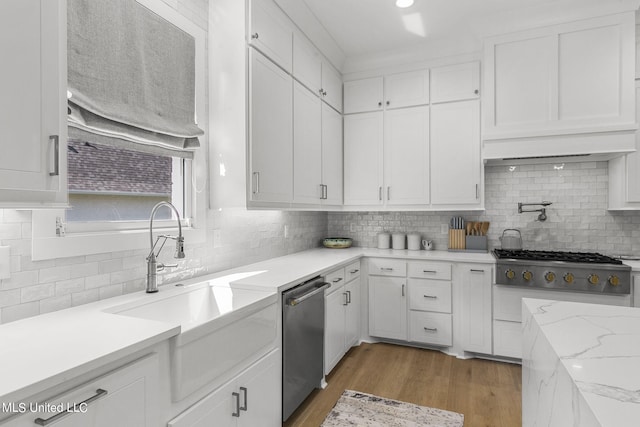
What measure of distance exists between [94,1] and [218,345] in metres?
1.69

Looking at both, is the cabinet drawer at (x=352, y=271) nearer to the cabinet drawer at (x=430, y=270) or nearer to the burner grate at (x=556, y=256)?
the cabinet drawer at (x=430, y=270)

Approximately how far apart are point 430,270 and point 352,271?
737 millimetres

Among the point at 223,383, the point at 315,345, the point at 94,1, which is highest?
the point at 94,1

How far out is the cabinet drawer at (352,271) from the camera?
310 centimetres

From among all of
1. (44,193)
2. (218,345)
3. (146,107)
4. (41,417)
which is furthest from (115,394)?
(146,107)

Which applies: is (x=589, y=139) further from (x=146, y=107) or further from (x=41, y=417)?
(x=41, y=417)

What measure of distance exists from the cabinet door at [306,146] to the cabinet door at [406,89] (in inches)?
33.7

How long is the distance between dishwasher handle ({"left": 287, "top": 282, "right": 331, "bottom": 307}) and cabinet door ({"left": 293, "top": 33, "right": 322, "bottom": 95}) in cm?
165

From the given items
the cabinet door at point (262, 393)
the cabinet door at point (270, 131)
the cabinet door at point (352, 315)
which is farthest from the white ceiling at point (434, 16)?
the cabinet door at point (262, 393)

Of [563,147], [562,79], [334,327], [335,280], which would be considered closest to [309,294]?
[335,280]

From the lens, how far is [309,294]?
7.52 feet

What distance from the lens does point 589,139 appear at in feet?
9.45

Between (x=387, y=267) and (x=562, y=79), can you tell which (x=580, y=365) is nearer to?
(x=387, y=267)

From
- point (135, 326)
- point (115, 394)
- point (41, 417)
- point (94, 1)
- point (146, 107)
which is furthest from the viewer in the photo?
point (146, 107)
